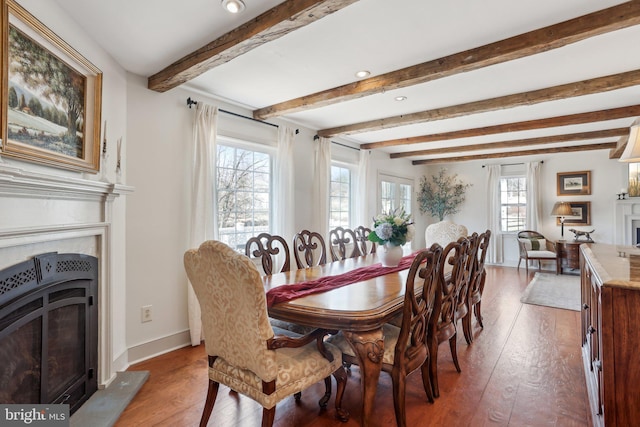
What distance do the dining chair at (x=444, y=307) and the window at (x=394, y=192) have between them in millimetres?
3808

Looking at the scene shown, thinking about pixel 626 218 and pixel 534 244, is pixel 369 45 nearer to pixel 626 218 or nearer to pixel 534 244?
pixel 534 244

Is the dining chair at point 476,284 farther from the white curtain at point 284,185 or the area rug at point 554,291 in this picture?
the white curtain at point 284,185

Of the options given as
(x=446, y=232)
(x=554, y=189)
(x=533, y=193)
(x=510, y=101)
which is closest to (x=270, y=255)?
(x=446, y=232)

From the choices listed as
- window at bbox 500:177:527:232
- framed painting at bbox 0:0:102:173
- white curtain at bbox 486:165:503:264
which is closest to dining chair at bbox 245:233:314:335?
framed painting at bbox 0:0:102:173

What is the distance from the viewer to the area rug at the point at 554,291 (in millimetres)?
4195

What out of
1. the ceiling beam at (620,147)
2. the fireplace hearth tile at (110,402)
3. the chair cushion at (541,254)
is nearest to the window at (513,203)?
the chair cushion at (541,254)

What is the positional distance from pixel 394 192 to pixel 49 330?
5813 millimetres

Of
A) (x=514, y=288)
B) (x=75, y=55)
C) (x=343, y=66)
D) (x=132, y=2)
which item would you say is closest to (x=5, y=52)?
(x=75, y=55)

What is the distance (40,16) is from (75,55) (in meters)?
0.25

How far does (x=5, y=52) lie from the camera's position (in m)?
1.38

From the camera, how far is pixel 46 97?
1686 millimetres

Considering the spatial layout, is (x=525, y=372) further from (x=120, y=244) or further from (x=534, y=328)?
(x=120, y=244)

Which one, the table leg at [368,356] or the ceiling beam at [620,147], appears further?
the ceiling beam at [620,147]

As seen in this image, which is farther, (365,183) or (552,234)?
(552,234)
